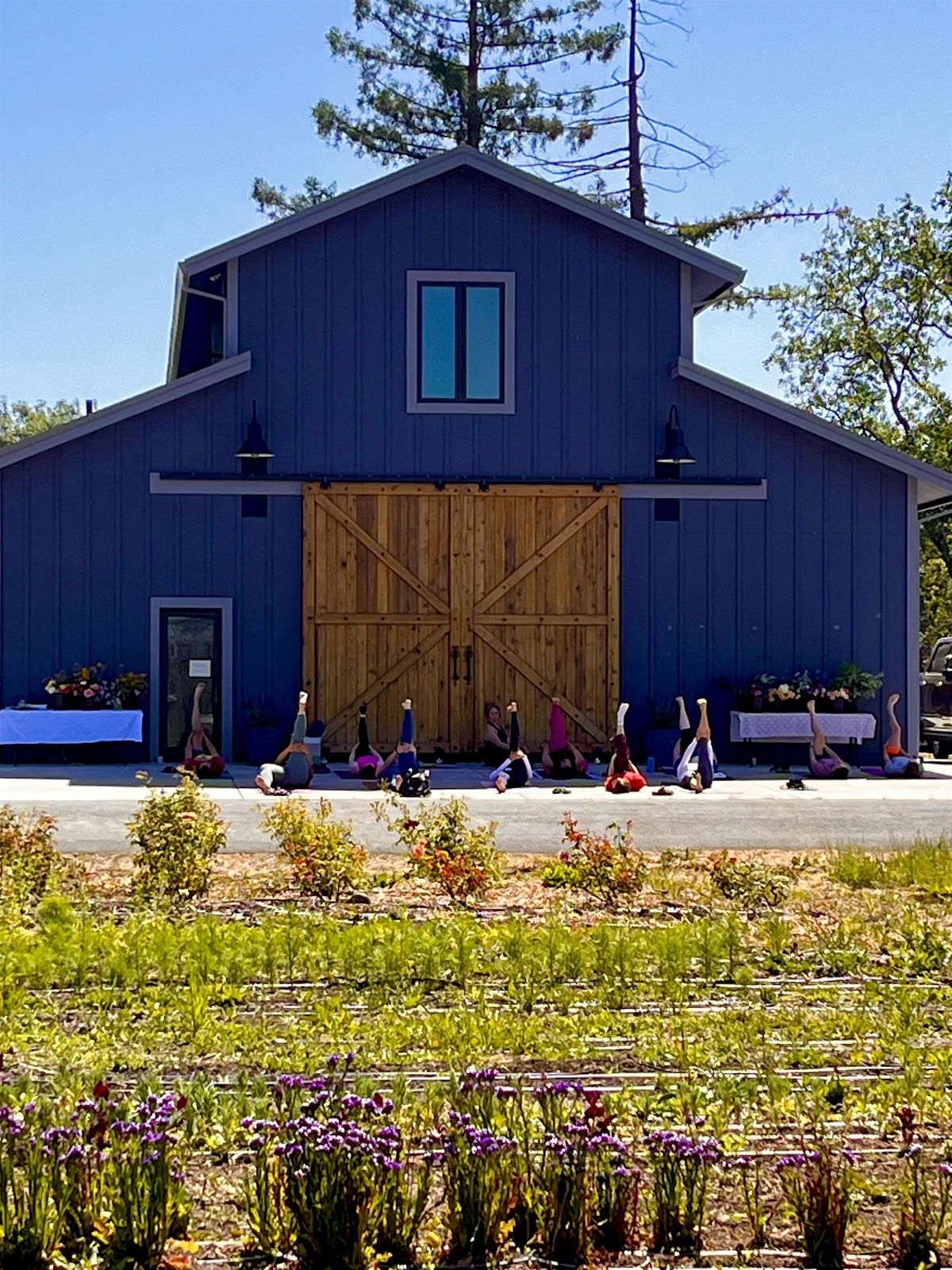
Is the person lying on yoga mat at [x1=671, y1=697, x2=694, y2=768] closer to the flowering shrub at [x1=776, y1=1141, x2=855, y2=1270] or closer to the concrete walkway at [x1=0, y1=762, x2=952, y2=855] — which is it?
the concrete walkway at [x1=0, y1=762, x2=952, y2=855]

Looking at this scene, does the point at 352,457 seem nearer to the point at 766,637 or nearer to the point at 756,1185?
the point at 766,637

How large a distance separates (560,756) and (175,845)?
11209 millimetres

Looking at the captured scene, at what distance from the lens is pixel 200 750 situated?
848 inches

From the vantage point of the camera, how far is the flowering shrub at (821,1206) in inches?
192

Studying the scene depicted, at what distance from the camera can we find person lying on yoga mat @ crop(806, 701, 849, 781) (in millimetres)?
21766

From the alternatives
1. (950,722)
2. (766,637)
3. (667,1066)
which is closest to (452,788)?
(766,637)

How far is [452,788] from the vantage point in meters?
19.8

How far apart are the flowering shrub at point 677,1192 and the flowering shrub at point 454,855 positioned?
540 centimetres

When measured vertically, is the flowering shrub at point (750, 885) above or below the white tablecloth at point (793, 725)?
below

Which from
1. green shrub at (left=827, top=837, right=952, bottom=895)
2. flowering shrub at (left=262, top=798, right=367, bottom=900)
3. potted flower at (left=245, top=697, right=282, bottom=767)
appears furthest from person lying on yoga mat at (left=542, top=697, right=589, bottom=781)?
flowering shrub at (left=262, top=798, right=367, bottom=900)

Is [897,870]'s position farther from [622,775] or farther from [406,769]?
[406,769]

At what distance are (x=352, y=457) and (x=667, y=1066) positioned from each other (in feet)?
55.2

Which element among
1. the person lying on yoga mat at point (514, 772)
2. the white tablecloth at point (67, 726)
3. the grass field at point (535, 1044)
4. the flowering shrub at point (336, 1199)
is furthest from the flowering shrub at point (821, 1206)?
the white tablecloth at point (67, 726)

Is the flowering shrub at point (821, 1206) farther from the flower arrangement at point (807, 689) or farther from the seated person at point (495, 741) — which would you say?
the flower arrangement at point (807, 689)
